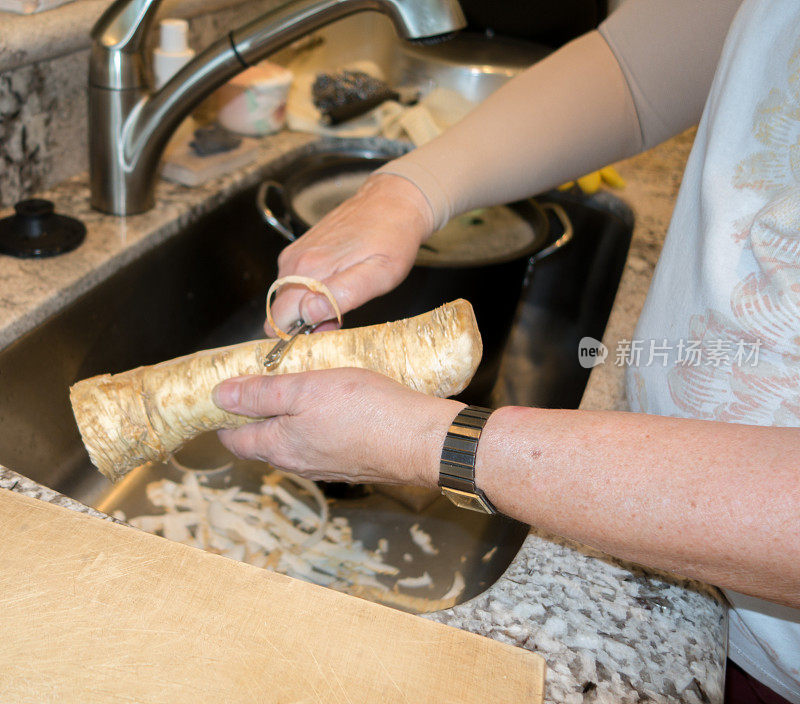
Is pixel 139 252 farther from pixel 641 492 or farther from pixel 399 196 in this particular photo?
pixel 641 492

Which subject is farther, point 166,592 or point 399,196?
point 399,196

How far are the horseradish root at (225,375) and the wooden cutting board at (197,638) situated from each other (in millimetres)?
213

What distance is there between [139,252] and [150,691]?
2.22ft

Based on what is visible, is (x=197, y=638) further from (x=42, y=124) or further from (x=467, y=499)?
(x=42, y=124)

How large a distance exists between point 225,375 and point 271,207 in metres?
0.52

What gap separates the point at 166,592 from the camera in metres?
0.49

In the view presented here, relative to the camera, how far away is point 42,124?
1018 millimetres

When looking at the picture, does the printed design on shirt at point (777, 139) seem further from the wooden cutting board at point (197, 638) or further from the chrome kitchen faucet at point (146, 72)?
the wooden cutting board at point (197, 638)

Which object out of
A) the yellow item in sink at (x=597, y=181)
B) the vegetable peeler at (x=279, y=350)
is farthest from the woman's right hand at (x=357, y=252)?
the yellow item in sink at (x=597, y=181)

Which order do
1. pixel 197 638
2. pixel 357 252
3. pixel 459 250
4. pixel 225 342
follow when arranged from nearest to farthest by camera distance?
1. pixel 197 638
2. pixel 357 252
3. pixel 459 250
4. pixel 225 342

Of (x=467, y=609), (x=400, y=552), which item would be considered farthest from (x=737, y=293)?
(x=400, y=552)

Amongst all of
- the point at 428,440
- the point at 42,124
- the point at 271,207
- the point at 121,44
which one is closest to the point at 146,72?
the point at 121,44

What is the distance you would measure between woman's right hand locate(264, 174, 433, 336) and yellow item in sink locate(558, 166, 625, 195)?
20.6 inches

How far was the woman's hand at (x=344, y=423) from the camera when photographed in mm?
602
